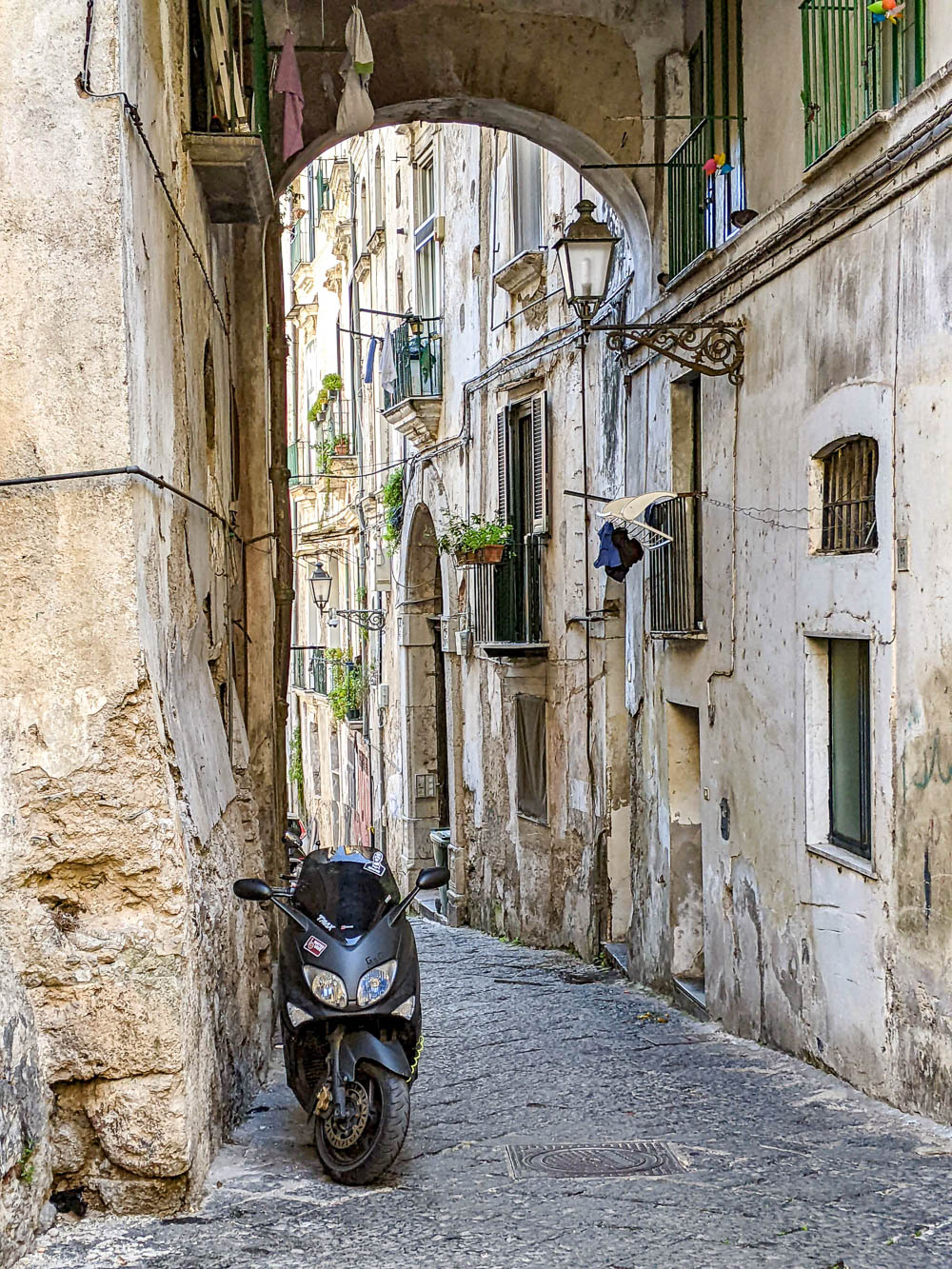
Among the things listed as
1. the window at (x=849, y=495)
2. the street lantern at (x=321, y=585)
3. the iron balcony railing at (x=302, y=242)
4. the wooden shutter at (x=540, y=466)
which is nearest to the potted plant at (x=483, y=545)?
the wooden shutter at (x=540, y=466)

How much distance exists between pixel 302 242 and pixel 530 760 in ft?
73.7

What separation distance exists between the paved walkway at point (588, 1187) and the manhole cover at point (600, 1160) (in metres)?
0.03

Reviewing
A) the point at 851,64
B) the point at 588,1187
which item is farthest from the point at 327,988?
the point at 851,64

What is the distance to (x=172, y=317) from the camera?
6.49m

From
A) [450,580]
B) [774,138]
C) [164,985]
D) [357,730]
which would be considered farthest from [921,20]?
[357,730]

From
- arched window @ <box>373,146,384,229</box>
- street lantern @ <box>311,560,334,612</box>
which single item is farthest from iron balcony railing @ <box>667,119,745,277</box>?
street lantern @ <box>311,560,334,612</box>

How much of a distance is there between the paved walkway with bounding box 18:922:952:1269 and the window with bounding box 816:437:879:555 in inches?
110

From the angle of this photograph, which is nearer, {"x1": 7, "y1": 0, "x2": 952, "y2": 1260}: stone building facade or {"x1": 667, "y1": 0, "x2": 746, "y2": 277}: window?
{"x1": 7, "y1": 0, "x2": 952, "y2": 1260}: stone building facade

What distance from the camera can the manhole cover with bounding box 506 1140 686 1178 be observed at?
580 cm

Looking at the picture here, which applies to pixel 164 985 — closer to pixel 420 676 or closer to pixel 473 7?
pixel 473 7

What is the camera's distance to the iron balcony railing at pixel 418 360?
64.1ft

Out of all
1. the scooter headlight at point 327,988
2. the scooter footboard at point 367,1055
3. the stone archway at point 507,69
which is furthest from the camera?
the stone archway at point 507,69

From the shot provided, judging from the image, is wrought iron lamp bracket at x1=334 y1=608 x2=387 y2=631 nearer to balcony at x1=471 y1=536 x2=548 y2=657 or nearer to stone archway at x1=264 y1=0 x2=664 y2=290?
balcony at x1=471 y1=536 x2=548 y2=657

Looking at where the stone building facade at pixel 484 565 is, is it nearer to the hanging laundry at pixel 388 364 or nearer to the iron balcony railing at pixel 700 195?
the hanging laundry at pixel 388 364
